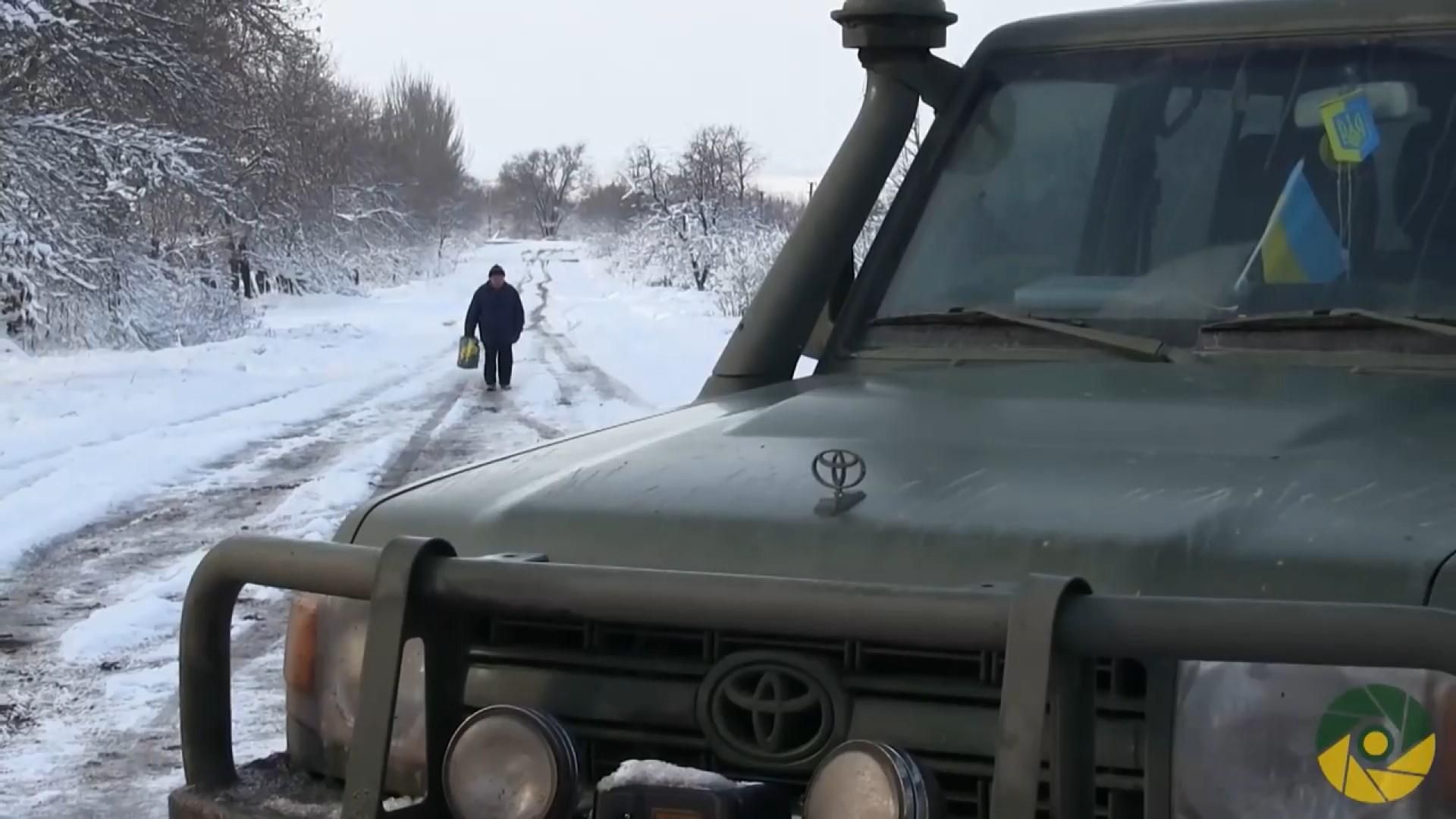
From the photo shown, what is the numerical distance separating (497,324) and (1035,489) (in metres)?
17.8

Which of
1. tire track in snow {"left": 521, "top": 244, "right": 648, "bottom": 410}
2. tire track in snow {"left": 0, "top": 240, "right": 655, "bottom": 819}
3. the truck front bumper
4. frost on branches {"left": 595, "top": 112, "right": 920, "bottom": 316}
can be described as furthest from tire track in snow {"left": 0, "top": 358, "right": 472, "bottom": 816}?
frost on branches {"left": 595, "top": 112, "right": 920, "bottom": 316}

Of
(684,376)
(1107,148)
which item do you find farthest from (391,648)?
(684,376)

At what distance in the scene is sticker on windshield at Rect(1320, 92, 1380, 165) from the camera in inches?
126

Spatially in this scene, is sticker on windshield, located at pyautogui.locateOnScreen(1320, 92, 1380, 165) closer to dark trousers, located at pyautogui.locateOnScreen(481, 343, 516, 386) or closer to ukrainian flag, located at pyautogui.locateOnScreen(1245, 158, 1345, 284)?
ukrainian flag, located at pyautogui.locateOnScreen(1245, 158, 1345, 284)

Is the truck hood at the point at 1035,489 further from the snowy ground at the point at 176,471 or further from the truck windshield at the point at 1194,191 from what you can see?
the snowy ground at the point at 176,471

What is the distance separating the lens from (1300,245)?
3080 millimetres

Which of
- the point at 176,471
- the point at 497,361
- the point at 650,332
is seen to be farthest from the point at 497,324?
the point at 650,332

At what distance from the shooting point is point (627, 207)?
83.1m

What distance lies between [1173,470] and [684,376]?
60.1 ft

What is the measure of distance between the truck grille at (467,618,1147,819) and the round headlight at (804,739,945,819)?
124 mm

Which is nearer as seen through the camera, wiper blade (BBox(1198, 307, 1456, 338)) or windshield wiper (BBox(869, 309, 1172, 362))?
wiper blade (BBox(1198, 307, 1456, 338))

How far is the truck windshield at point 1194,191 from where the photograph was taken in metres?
3.05

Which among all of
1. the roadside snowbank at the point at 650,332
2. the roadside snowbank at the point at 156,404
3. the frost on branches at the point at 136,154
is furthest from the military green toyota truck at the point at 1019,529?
the frost on branches at the point at 136,154

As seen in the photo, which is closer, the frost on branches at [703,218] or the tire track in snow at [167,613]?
the tire track in snow at [167,613]
